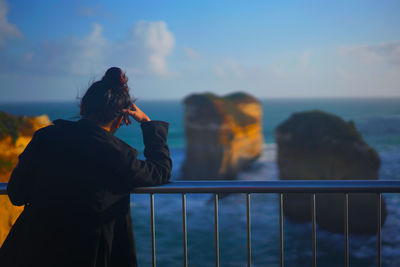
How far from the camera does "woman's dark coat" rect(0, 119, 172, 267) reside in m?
1.41

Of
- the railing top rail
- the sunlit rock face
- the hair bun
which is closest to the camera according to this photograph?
the hair bun

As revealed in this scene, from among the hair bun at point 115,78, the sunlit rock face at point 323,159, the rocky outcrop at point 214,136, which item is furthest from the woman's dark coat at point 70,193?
the rocky outcrop at point 214,136

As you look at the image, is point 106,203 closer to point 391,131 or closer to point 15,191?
point 15,191

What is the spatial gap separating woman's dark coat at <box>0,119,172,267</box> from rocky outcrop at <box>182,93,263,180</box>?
159 ft

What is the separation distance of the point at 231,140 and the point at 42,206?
5155 cm

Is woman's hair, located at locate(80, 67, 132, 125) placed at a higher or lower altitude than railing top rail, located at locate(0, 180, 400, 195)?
higher

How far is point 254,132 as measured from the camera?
56.9 m

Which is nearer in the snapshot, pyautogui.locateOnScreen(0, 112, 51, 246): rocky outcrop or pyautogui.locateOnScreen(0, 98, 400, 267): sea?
pyautogui.locateOnScreen(0, 112, 51, 246): rocky outcrop

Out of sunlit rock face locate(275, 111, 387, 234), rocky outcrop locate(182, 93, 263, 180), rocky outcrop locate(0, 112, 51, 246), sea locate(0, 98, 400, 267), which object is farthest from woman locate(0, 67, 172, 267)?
rocky outcrop locate(182, 93, 263, 180)

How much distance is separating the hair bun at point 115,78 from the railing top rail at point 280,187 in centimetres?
52

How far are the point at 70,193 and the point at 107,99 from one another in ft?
1.29

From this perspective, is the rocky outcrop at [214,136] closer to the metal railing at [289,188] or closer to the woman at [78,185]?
the metal railing at [289,188]

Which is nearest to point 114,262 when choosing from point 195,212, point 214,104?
point 195,212

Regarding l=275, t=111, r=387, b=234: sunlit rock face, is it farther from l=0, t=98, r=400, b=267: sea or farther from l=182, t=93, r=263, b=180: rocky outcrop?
l=182, t=93, r=263, b=180: rocky outcrop
